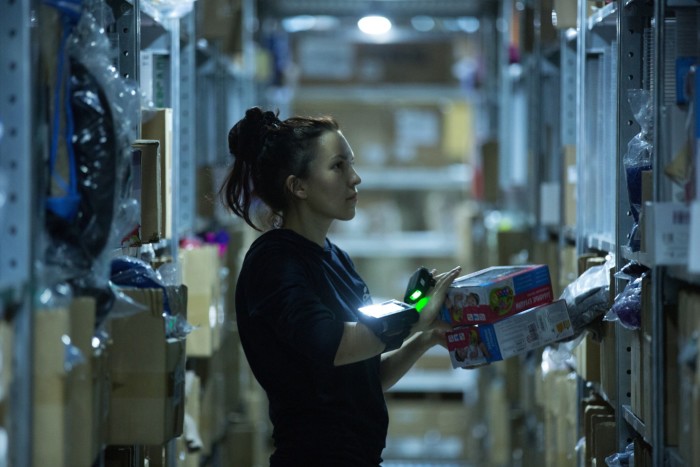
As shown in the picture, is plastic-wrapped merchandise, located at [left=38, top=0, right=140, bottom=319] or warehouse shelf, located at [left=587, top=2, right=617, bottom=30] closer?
plastic-wrapped merchandise, located at [left=38, top=0, right=140, bottom=319]

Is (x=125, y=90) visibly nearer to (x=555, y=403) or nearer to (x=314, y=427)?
(x=314, y=427)

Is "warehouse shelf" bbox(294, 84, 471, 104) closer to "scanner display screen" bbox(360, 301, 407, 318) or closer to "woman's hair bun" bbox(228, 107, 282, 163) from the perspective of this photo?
"woman's hair bun" bbox(228, 107, 282, 163)

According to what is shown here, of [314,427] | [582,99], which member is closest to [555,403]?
[582,99]

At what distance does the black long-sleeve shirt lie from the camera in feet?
6.87

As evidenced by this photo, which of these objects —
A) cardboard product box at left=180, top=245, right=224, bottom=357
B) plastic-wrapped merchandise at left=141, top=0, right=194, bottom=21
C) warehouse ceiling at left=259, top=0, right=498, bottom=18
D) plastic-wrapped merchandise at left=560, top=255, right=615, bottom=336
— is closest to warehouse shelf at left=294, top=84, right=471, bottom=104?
warehouse ceiling at left=259, top=0, right=498, bottom=18

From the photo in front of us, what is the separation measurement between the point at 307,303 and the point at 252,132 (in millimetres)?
482

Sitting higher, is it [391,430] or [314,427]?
[314,427]

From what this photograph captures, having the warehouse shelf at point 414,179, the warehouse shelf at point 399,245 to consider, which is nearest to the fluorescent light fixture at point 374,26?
the warehouse shelf at point 414,179

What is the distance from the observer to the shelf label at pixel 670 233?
5.96ft

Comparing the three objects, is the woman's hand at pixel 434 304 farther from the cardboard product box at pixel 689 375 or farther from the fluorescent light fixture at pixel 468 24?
the fluorescent light fixture at pixel 468 24

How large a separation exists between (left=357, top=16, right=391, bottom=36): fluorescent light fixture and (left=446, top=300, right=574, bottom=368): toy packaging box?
294 centimetres

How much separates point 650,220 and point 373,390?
711mm

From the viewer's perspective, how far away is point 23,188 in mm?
1580

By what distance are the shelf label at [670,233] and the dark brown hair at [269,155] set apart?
782 mm
